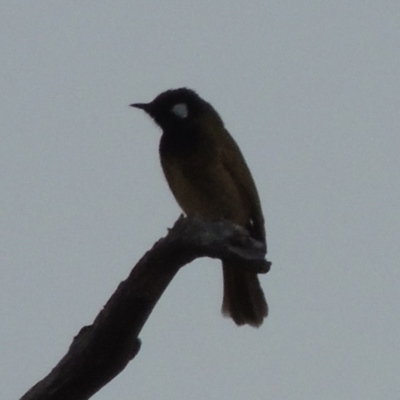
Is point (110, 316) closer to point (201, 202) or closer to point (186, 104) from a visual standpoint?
point (201, 202)

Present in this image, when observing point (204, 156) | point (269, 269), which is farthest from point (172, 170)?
point (269, 269)

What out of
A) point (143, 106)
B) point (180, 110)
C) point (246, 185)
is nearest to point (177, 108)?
point (180, 110)

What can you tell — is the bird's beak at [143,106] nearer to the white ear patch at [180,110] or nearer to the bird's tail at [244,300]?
the white ear patch at [180,110]

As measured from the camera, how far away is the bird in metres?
6.81

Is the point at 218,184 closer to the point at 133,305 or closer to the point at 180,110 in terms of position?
the point at 180,110

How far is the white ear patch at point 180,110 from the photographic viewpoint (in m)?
7.40

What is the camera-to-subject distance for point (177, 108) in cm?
751

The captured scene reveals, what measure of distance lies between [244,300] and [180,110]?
1.66m

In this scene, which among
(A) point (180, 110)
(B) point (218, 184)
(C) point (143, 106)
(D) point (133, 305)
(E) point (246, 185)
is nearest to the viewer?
(D) point (133, 305)

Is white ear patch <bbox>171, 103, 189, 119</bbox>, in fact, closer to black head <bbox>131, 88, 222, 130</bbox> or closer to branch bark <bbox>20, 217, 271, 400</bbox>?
black head <bbox>131, 88, 222, 130</bbox>

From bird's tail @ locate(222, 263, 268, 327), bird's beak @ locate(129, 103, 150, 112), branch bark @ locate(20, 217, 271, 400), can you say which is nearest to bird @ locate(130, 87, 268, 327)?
bird's tail @ locate(222, 263, 268, 327)

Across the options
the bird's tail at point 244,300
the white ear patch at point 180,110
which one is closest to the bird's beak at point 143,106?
the white ear patch at point 180,110

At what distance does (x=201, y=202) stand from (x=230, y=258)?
2413 millimetres

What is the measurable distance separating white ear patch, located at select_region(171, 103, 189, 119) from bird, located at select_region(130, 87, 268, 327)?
0.06 feet
